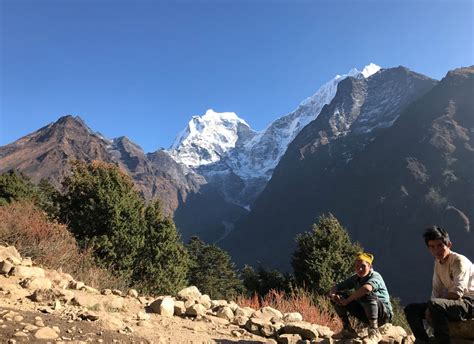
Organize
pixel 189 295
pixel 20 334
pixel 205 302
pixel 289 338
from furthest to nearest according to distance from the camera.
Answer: pixel 189 295, pixel 205 302, pixel 289 338, pixel 20 334

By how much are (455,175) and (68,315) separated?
139 metres

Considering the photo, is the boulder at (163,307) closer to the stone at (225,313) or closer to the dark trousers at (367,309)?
the stone at (225,313)

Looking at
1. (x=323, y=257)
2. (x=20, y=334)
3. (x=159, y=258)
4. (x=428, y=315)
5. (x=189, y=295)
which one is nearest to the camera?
(x=20, y=334)

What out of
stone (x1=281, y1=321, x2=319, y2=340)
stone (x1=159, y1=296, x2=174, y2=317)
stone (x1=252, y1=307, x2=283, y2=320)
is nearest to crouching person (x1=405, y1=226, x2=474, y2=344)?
stone (x1=281, y1=321, x2=319, y2=340)

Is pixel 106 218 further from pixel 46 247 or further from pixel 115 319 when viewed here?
pixel 115 319

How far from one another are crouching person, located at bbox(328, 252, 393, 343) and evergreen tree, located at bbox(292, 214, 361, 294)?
1714cm

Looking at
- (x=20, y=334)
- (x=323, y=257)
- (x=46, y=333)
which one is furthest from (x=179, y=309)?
(x=323, y=257)

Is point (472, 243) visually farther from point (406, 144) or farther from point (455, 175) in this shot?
point (406, 144)

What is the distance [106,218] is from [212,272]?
32697mm

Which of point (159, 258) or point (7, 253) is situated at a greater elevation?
point (159, 258)

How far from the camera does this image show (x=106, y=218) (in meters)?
19.4

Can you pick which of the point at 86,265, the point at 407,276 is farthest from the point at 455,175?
the point at 86,265

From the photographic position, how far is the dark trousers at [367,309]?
236 inches

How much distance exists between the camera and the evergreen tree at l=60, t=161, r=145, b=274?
18.5 metres
